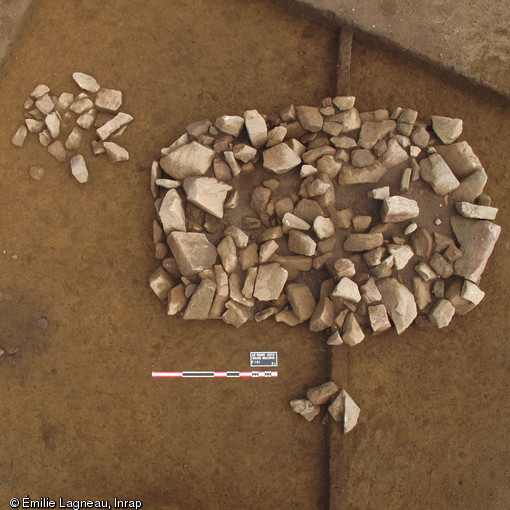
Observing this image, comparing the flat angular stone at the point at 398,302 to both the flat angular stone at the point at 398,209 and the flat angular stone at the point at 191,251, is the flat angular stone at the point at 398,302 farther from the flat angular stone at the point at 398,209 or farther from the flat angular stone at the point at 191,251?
the flat angular stone at the point at 191,251

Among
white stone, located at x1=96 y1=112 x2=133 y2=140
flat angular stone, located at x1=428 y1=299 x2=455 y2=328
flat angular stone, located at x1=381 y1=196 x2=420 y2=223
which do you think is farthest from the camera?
white stone, located at x1=96 y1=112 x2=133 y2=140

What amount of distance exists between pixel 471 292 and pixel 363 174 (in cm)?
96

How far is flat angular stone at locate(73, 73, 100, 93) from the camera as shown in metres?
2.77

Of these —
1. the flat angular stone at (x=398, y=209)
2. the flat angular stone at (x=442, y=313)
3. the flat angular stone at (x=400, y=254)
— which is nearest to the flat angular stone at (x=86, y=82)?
the flat angular stone at (x=398, y=209)

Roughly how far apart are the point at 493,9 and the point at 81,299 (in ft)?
10.6

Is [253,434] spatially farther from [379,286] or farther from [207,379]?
[379,286]

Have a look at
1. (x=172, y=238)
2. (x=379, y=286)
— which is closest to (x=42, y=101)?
(x=172, y=238)

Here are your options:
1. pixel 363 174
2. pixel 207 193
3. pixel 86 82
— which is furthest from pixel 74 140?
pixel 363 174

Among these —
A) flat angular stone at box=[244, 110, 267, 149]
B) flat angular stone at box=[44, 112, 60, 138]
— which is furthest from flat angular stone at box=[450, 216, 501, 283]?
flat angular stone at box=[44, 112, 60, 138]

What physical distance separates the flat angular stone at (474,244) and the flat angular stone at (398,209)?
32 centimetres

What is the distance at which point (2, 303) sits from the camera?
2693 mm

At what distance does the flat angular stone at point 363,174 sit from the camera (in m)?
2.61

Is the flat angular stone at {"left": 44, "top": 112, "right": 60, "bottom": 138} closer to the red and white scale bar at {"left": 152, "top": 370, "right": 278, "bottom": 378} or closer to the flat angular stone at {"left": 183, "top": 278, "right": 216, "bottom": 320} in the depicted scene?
the flat angular stone at {"left": 183, "top": 278, "right": 216, "bottom": 320}

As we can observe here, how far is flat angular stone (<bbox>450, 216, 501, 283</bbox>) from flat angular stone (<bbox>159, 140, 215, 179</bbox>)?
1.57 meters
